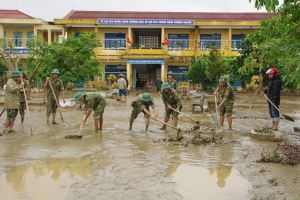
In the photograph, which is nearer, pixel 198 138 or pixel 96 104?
pixel 198 138

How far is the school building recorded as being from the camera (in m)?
35.8

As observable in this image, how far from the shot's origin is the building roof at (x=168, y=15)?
123 feet

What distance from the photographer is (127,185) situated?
682 cm

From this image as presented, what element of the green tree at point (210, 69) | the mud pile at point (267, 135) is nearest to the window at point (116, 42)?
the green tree at point (210, 69)

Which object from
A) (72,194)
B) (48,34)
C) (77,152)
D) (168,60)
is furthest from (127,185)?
(48,34)

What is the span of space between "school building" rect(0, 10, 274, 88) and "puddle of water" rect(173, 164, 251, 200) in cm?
2752

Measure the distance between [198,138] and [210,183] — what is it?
3417mm

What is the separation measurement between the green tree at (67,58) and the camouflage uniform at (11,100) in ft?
30.9

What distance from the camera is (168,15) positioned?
124 feet

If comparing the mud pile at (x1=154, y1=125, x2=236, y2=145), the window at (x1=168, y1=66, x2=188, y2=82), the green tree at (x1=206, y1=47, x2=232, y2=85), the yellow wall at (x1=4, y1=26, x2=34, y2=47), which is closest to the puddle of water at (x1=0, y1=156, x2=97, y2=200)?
the mud pile at (x1=154, y1=125, x2=236, y2=145)

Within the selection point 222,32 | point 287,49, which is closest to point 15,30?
point 222,32

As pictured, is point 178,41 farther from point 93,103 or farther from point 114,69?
point 93,103

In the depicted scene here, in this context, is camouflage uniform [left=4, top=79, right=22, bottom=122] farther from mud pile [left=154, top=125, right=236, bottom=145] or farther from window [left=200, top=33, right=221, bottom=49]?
window [left=200, top=33, right=221, bottom=49]

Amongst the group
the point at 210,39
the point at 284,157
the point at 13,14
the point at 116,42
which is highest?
the point at 13,14
